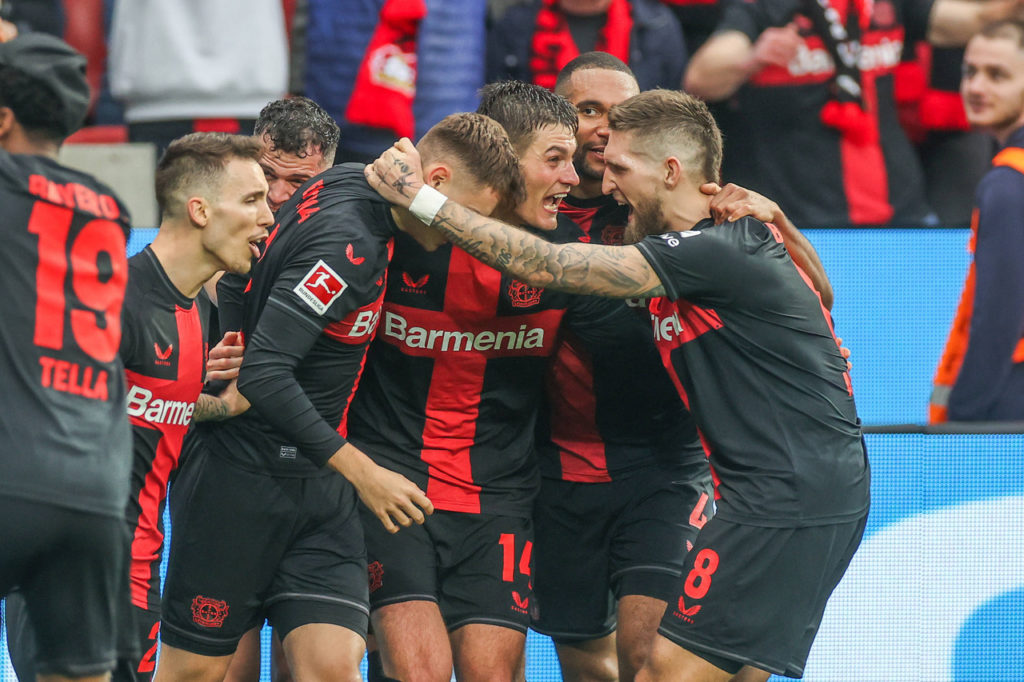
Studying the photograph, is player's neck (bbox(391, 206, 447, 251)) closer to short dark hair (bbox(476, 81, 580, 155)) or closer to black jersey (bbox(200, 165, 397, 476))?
black jersey (bbox(200, 165, 397, 476))

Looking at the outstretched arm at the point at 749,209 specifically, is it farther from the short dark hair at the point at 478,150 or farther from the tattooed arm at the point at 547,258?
the short dark hair at the point at 478,150

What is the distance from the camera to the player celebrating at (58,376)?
3.44 metres

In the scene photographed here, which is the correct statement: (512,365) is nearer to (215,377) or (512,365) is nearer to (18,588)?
(215,377)

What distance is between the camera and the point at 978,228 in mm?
6188

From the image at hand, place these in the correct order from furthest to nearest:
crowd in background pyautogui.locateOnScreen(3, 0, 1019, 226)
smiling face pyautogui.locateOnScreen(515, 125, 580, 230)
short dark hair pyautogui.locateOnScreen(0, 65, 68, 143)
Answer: crowd in background pyautogui.locateOnScreen(3, 0, 1019, 226), smiling face pyautogui.locateOnScreen(515, 125, 580, 230), short dark hair pyautogui.locateOnScreen(0, 65, 68, 143)

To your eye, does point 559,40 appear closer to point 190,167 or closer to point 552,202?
point 552,202

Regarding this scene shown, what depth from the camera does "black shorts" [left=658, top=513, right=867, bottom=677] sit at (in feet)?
14.2

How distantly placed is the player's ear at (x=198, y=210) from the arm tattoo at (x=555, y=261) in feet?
2.36

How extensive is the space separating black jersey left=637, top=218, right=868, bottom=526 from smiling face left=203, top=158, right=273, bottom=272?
1.22 m

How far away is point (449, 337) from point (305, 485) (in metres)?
0.68

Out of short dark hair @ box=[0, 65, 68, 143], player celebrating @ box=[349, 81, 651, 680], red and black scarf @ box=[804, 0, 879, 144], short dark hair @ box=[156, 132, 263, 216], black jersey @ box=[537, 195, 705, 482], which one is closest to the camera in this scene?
short dark hair @ box=[0, 65, 68, 143]

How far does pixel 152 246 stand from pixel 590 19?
119 inches

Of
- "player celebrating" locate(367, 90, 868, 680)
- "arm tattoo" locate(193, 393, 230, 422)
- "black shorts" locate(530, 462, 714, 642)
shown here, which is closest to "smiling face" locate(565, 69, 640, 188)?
"player celebrating" locate(367, 90, 868, 680)

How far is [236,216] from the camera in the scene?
4484 mm
